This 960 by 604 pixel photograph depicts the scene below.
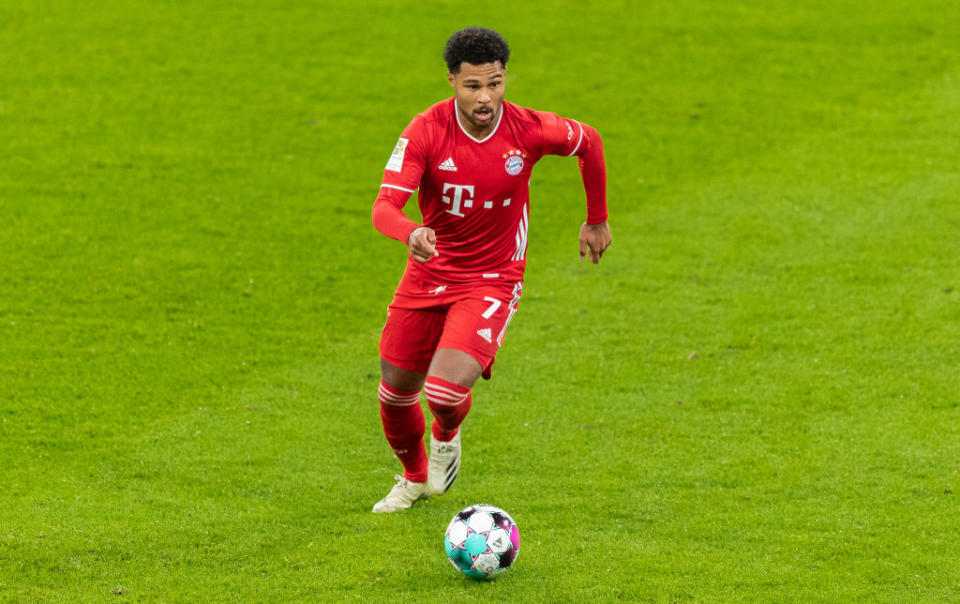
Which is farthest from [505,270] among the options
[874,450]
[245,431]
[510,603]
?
[874,450]

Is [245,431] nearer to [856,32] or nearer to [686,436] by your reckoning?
[686,436]

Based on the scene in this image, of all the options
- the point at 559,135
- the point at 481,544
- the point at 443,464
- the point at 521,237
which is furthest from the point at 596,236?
the point at 481,544

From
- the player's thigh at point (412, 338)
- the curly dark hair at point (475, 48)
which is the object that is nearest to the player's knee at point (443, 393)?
the player's thigh at point (412, 338)

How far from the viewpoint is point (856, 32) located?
1825 centimetres

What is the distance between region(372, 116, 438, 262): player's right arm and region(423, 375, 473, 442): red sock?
31.9 inches

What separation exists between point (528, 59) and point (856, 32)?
17.4ft

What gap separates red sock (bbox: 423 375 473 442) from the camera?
273 inches

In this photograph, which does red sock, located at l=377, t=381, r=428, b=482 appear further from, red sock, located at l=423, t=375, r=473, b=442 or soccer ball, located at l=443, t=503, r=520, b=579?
soccer ball, located at l=443, t=503, r=520, b=579

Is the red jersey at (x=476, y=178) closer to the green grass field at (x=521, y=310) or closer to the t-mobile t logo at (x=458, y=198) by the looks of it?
the t-mobile t logo at (x=458, y=198)

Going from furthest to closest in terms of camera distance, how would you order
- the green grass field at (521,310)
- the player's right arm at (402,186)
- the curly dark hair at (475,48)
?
the green grass field at (521,310) < the curly dark hair at (475,48) < the player's right arm at (402,186)

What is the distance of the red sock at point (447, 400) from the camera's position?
6.94m

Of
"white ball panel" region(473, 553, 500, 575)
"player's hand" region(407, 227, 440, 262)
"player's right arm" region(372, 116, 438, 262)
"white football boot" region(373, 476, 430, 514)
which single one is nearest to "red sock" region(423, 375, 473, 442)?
"white football boot" region(373, 476, 430, 514)

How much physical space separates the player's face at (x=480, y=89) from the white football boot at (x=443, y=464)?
214 cm

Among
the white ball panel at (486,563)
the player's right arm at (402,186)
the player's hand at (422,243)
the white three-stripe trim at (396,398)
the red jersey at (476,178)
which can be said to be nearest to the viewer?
the player's hand at (422,243)
